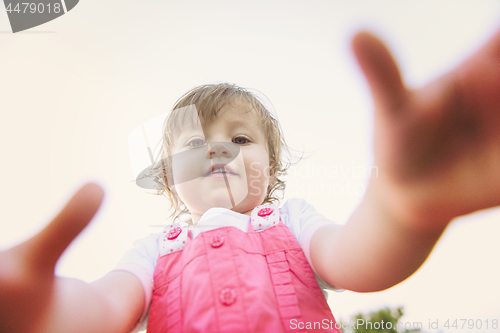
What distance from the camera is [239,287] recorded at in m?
0.55

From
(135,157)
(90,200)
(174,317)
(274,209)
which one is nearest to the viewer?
(90,200)

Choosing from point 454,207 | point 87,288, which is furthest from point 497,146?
point 87,288

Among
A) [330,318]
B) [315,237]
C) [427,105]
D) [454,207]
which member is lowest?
[330,318]

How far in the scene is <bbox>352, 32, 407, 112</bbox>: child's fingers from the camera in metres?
0.31

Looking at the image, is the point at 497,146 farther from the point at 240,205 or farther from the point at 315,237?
the point at 240,205

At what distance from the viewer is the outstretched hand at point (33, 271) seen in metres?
0.35

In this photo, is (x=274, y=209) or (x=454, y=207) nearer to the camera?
(x=454, y=207)

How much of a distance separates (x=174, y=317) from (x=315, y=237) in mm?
306

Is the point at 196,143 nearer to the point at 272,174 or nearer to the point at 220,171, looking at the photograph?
the point at 220,171

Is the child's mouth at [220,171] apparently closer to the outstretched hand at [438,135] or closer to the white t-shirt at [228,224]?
the white t-shirt at [228,224]

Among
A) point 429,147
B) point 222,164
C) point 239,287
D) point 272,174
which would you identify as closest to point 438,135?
point 429,147

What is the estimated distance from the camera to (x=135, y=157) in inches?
40.2

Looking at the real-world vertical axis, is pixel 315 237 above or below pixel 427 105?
below

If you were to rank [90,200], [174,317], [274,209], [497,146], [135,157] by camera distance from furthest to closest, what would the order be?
[135,157]
[274,209]
[174,317]
[90,200]
[497,146]
